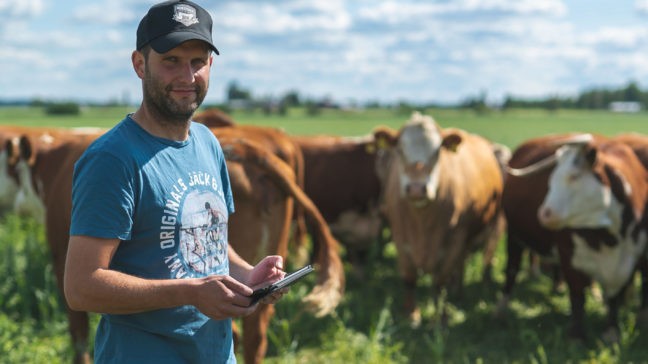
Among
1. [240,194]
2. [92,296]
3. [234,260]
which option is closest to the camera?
[92,296]

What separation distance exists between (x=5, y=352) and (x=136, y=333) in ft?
10.4

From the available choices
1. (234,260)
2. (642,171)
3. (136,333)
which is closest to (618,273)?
(642,171)

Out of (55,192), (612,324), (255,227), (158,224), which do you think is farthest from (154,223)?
(612,324)

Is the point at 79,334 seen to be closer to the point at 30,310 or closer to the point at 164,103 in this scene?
the point at 30,310

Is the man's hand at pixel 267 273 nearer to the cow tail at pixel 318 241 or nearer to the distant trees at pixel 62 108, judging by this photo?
the cow tail at pixel 318 241

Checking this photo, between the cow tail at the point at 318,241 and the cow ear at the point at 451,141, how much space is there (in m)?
2.33

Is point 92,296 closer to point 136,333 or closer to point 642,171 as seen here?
point 136,333

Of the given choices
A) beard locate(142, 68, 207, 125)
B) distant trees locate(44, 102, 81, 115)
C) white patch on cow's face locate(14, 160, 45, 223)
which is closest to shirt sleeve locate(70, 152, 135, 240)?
beard locate(142, 68, 207, 125)

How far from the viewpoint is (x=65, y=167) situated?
4723 mm

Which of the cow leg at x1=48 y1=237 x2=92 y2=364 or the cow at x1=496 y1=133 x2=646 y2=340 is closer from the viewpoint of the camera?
the cow leg at x1=48 y1=237 x2=92 y2=364

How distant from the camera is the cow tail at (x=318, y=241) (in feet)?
11.7

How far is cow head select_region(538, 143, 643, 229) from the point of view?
5469mm

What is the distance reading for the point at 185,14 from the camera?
199 centimetres

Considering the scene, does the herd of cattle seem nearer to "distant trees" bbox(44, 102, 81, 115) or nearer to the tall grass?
the tall grass
